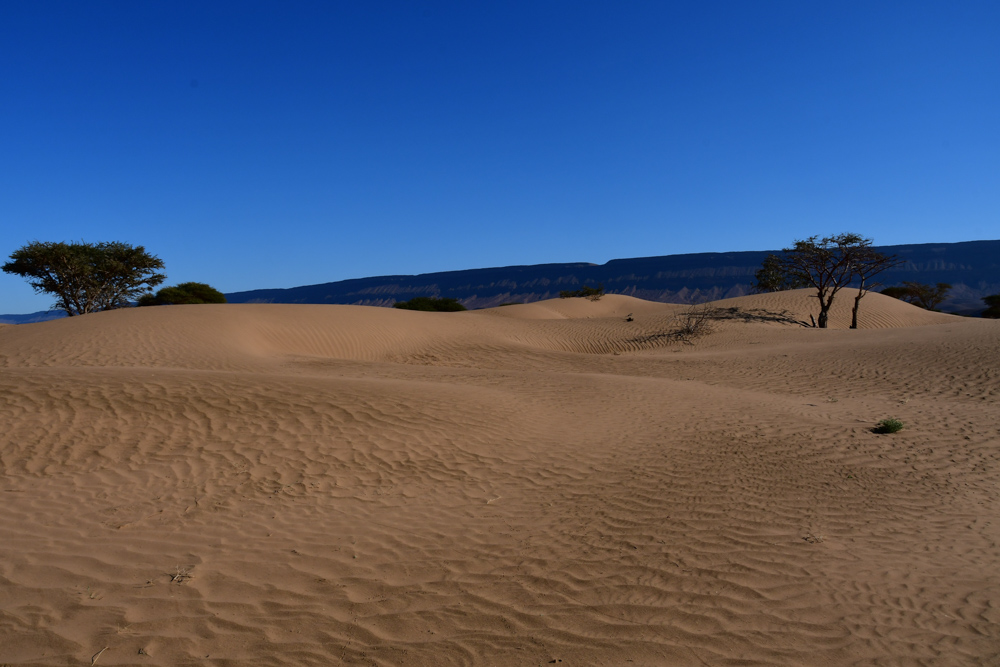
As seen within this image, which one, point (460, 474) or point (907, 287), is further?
point (907, 287)

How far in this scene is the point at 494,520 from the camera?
221 inches

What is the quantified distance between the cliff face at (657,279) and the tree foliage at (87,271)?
103 metres

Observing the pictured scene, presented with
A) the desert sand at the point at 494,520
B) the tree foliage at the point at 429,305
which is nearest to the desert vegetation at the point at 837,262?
the desert sand at the point at 494,520

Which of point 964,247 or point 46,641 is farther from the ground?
point 964,247

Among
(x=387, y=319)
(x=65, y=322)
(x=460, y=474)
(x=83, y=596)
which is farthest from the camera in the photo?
(x=387, y=319)

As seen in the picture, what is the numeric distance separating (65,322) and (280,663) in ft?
66.1

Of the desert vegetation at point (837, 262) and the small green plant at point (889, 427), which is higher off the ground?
the desert vegetation at point (837, 262)

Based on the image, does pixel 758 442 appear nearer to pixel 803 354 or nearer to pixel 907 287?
pixel 803 354

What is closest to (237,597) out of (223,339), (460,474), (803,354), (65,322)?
(460,474)

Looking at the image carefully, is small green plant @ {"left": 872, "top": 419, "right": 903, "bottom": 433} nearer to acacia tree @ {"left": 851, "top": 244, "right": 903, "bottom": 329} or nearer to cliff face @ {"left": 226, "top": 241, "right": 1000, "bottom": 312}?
acacia tree @ {"left": 851, "top": 244, "right": 903, "bottom": 329}

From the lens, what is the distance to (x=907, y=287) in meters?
53.0

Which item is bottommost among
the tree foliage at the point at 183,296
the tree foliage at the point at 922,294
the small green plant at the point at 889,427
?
the small green plant at the point at 889,427

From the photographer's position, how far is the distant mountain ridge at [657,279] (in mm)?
119125

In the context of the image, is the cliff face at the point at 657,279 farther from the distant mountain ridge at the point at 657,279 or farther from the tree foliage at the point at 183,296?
the tree foliage at the point at 183,296
